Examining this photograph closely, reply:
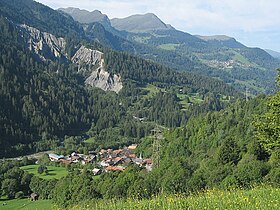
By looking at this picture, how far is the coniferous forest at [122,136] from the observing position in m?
30.8

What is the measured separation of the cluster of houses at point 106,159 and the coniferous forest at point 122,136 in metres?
0.68

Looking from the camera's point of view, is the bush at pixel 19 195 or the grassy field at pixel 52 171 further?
the grassy field at pixel 52 171

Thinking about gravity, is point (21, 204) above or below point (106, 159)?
above

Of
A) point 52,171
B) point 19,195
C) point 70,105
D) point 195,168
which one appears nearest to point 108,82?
point 70,105

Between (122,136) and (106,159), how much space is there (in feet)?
124

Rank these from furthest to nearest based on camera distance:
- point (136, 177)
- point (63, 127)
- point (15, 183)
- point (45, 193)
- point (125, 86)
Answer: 1. point (125, 86)
2. point (63, 127)
3. point (15, 183)
4. point (45, 193)
5. point (136, 177)

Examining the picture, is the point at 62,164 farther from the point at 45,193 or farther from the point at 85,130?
the point at 85,130

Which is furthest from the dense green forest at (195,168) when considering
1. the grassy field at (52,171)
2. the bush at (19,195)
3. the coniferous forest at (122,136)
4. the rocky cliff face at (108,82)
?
the rocky cliff face at (108,82)

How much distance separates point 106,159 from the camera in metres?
80.6

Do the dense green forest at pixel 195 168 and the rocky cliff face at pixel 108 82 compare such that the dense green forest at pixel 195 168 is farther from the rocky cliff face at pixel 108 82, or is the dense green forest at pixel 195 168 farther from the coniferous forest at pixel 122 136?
the rocky cliff face at pixel 108 82

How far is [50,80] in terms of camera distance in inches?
6339

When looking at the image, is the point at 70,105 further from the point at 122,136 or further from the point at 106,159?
the point at 106,159

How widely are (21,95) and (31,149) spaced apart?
136 feet

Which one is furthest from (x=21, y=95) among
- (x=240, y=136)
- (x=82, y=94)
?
(x=240, y=136)
